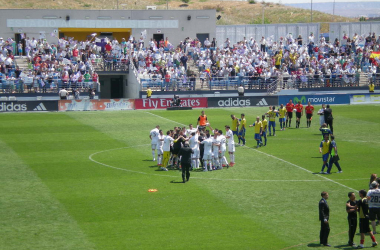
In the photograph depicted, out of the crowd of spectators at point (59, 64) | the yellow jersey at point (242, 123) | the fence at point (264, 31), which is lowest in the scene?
the yellow jersey at point (242, 123)

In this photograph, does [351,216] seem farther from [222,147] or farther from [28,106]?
[28,106]

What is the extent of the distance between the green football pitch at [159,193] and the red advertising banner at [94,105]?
10.6 meters

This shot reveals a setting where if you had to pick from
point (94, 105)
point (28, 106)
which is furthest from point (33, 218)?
point (94, 105)

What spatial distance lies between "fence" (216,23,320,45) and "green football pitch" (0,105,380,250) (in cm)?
3260

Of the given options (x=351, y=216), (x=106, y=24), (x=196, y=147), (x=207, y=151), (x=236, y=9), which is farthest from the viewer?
(x=236, y=9)

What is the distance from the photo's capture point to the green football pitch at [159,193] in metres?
16.1

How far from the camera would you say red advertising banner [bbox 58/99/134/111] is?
46156mm

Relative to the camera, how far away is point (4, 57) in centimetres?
5097

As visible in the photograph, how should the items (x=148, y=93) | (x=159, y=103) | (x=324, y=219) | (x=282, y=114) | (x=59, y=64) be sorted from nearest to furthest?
(x=324, y=219)
(x=282, y=114)
(x=159, y=103)
(x=148, y=93)
(x=59, y=64)

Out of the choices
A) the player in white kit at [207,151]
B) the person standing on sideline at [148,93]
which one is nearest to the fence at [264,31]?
the person standing on sideline at [148,93]

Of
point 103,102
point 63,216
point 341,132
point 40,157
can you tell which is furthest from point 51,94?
point 63,216

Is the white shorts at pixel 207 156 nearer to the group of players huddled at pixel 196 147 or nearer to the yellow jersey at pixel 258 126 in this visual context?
the group of players huddled at pixel 196 147

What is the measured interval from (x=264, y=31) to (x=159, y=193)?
48.9m

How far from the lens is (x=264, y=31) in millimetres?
66625
